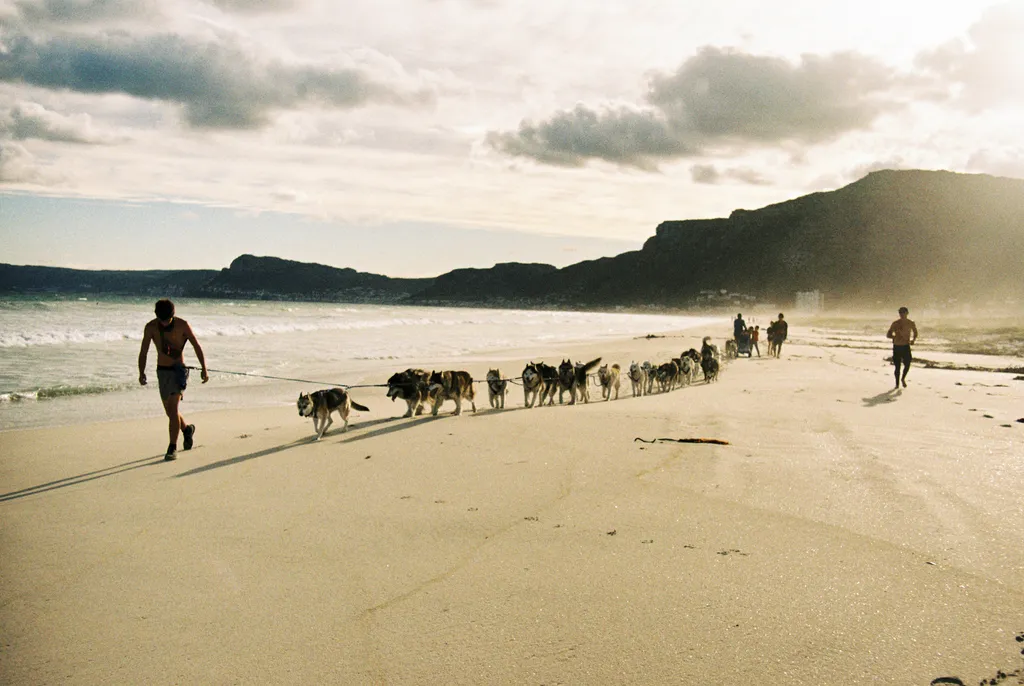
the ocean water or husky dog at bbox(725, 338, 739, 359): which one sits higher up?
husky dog at bbox(725, 338, 739, 359)

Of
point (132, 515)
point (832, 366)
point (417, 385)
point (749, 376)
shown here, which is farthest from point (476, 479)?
point (832, 366)

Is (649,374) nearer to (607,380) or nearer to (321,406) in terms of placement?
(607,380)

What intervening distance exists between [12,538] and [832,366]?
1811 cm

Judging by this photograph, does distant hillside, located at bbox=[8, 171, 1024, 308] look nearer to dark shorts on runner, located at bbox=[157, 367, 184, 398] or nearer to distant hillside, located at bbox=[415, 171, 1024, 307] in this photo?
distant hillside, located at bbox=[415, 171, 1024, 307]

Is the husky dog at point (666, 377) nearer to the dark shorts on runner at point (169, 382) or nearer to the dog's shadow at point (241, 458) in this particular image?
the dog's shadow at point (241, 458)

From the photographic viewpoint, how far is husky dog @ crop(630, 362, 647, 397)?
14062mm

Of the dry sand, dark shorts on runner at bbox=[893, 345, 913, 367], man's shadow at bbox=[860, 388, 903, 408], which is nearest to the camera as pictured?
the dry sand

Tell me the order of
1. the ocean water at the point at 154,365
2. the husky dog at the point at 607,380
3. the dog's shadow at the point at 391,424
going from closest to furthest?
the dog's shadow at the point at 391,424 < the ocean water at the point at 154,365 < the husky dog at the point at 607,380

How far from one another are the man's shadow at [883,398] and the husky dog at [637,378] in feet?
15.2

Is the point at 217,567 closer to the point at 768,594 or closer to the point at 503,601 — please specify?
the point at 503,601

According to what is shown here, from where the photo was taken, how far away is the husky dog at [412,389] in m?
10.3

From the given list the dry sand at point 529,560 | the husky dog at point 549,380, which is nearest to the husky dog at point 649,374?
the husky dog at point 549,380

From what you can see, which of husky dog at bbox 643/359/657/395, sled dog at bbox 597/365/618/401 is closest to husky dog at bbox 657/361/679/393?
husky dog at bbox 643/359/657/395

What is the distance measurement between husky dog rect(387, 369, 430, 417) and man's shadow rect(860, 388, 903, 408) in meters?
6.89
